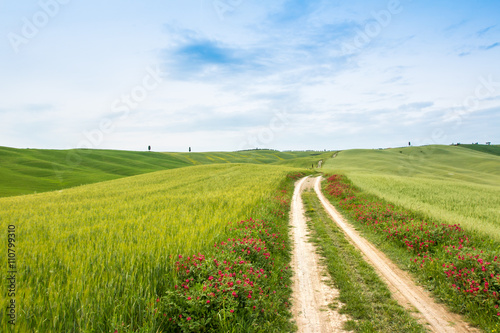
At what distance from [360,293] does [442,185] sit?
3081 centimetres

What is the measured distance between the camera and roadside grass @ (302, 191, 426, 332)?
481cm

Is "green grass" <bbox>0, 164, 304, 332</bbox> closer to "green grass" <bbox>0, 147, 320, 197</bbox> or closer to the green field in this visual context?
the green field

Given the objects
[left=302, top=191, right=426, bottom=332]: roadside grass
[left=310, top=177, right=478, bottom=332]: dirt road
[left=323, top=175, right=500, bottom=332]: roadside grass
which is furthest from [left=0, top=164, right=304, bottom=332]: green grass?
[left=323, top=175, right=500, bottom=332]: roadside grass

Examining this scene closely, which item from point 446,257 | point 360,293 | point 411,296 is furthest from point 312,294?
point 446,257

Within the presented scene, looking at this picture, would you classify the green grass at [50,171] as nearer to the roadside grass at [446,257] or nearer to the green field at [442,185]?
the roadside grass at [446,257]

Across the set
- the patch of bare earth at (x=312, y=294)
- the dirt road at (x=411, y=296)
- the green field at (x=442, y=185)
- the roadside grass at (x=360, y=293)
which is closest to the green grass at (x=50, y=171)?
the patch of bare earth at (x=312, y=294)

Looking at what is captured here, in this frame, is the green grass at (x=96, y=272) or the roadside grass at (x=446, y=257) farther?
the roadside grass at (x=446, y=257)

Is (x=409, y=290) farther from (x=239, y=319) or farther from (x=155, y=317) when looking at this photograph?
(x=155, y=317)

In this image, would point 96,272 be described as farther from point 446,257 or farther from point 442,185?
point 442,185

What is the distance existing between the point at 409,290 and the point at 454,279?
1.17 m

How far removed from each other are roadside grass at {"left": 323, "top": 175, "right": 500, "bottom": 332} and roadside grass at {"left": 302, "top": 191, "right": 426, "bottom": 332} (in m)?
1.29

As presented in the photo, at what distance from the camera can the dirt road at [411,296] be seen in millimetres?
4930

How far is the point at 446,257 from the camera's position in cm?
752

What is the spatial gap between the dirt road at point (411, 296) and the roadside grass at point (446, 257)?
0.27 m
